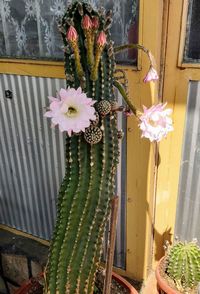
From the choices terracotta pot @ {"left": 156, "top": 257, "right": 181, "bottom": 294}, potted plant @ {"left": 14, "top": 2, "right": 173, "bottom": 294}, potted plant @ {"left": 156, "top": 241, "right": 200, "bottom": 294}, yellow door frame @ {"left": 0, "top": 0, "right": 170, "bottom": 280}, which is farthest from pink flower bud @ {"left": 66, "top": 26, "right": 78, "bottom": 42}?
terracotta pot @ {"left": 156, "top": 257, "right": 181, "bottom": 294}

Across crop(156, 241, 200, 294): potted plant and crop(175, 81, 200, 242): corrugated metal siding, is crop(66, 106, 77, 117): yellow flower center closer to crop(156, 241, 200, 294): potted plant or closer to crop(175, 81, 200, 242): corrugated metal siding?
crop(175, 81, 200, 242): corrugated metal siding

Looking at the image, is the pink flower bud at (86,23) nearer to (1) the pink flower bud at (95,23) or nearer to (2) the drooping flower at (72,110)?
(1) the pink flower bud at (95,23)

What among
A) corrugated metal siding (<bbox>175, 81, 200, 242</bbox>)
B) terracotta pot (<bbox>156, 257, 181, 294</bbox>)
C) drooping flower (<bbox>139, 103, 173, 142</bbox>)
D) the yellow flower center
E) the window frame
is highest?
the window frame

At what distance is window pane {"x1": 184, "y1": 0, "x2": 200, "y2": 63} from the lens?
4.11ft

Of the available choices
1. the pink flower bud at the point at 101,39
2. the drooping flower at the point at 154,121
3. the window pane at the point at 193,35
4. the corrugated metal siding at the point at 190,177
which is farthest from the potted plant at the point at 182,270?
the pink flower bud at the point at 101,39

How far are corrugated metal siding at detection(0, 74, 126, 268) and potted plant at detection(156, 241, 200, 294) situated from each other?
0.99 feet

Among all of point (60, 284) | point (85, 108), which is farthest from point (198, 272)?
point (85, 108)

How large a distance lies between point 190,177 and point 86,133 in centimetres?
69

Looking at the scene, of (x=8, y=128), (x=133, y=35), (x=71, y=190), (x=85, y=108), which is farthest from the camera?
(x=8, y=128)

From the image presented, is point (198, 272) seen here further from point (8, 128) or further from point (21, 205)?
point (8, 128)

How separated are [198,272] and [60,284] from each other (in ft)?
2.25

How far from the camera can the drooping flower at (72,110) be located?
980 millimetres

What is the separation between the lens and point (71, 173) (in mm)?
1146

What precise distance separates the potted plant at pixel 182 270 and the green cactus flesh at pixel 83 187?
0.50 metres
